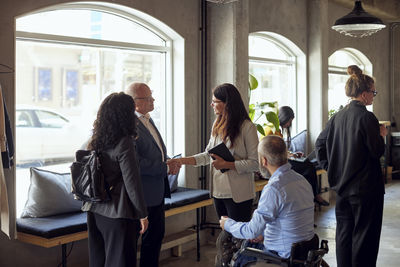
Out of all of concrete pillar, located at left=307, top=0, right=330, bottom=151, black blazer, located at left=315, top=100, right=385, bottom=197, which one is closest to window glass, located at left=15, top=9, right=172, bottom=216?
black blazer, located at left=315, top=100, right=385, bottom=197

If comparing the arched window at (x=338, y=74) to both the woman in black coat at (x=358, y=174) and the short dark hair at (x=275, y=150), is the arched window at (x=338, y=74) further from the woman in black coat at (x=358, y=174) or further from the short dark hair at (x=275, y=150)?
the short dark hair at (x=275, y=150)

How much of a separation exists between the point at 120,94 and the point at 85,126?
1950 millimetres

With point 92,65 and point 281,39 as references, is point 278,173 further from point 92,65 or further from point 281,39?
point 281,39

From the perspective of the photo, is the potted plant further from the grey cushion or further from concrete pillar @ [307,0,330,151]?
the grey cushion

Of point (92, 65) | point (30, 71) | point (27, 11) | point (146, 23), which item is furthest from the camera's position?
point (146, 23)

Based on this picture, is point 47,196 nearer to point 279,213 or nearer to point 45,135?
point 45,135

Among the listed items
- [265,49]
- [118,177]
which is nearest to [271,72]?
[265,49]

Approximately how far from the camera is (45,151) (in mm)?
4703

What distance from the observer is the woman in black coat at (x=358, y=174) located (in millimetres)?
3889

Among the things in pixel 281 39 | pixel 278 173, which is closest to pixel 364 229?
pixel 278 173

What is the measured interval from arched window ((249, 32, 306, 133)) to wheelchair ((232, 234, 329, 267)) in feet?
15.3

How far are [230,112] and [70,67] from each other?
1.74m

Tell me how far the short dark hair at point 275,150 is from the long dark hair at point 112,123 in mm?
816

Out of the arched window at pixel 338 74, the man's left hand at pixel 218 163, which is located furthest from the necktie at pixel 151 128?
the arched window at pixel 338 74
